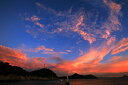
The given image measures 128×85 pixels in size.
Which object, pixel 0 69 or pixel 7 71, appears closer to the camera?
pixel 0 69

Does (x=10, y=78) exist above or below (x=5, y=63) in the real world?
below

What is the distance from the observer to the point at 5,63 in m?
122

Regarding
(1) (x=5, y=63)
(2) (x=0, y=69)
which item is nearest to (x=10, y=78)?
(2) (x=0, y=69)

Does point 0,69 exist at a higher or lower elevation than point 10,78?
higher

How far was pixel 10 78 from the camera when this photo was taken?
9344 centimetres

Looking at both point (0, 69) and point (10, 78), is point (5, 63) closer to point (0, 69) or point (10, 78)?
point (0, 69)

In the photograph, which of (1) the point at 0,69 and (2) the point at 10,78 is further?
(1) the point at 0,69

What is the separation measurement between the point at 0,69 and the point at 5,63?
18.3 meters

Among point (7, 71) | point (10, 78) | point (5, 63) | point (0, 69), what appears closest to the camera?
point (10, 78)

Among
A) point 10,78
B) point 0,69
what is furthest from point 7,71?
point 10,78

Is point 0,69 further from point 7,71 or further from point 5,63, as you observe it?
point 5,63

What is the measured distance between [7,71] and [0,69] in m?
9.80

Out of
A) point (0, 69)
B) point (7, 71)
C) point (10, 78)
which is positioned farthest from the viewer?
point (7, 71)

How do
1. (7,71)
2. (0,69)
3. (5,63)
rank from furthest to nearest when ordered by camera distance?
(5,63), (7,71), (0,69)
